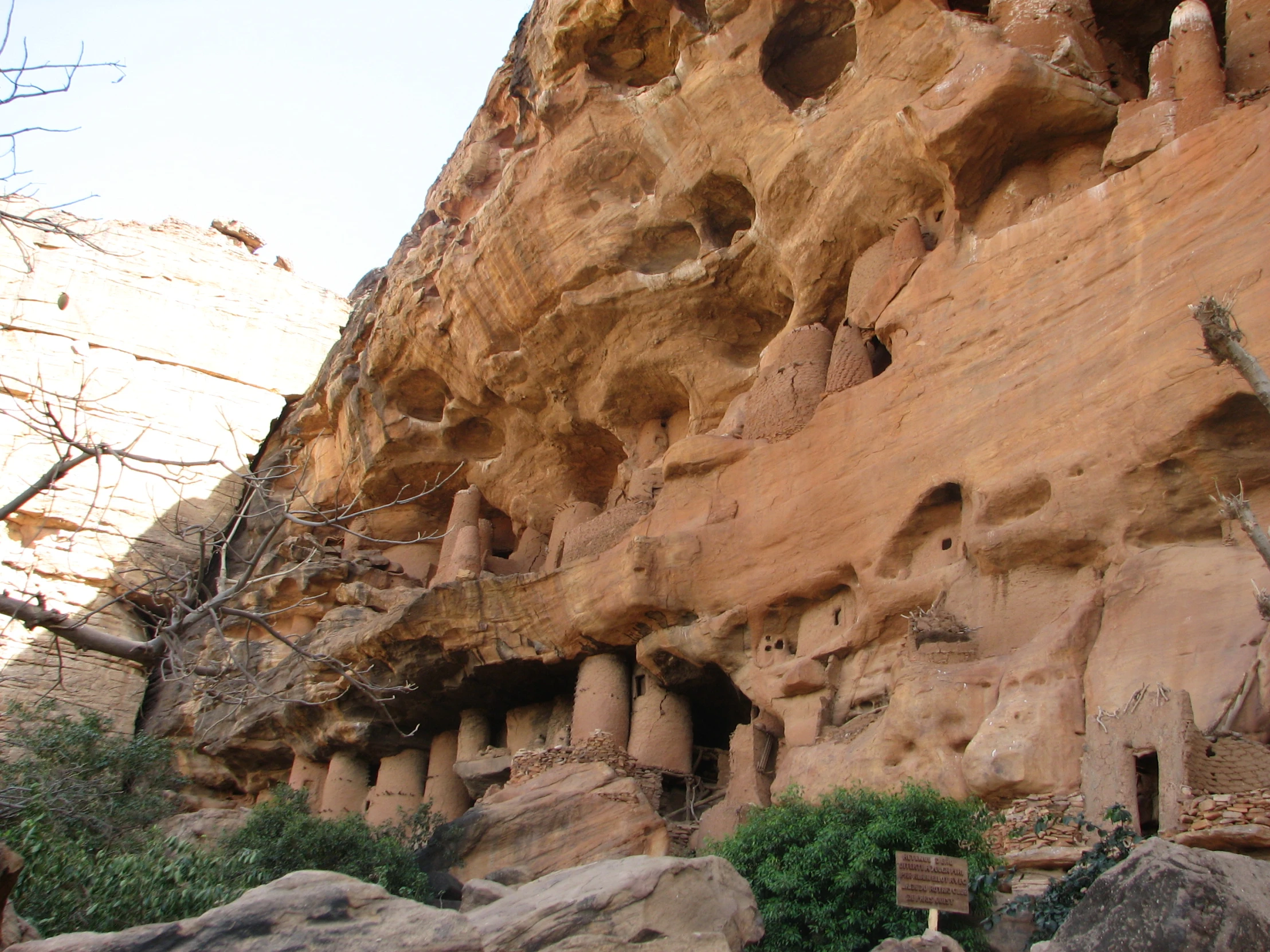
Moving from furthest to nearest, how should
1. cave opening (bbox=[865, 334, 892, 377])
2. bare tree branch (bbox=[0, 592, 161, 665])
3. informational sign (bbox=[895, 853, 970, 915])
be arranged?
cave opening (bbox=[865, 334, 892, 377]) < informational sign (bbox=[895, 853, 970, 915]) < bare tree branch (bbox=[0, 592, 161, 665])

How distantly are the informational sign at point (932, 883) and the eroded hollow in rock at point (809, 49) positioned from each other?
12389 millimetres

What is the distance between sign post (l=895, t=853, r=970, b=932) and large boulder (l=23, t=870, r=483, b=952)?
10.5 feet

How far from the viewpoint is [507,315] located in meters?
21.7

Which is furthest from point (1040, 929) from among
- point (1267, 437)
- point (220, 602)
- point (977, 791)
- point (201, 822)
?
point (201, 822)

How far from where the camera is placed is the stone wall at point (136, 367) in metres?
29.4

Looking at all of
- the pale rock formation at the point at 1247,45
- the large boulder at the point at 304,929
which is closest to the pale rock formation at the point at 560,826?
the large boulder at the point at 304,929

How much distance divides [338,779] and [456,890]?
24.3 feet

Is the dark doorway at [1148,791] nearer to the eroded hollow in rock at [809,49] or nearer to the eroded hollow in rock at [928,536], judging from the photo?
the eroded hollow in rock at [928,536]

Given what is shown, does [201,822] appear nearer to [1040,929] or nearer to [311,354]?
[1040,929]

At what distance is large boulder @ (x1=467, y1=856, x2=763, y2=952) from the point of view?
6449 millimetres

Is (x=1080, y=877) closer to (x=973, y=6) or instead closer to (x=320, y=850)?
(x=320, y=850)

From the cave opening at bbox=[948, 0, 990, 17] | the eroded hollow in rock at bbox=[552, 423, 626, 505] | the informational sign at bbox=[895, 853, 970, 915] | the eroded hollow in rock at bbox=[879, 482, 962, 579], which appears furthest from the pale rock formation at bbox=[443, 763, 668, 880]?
the cave opening at bbox=[948, 0, 990, 17]

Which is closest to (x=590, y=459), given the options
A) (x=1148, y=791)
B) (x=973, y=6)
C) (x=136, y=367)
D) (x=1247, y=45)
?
(x=973, y=6)

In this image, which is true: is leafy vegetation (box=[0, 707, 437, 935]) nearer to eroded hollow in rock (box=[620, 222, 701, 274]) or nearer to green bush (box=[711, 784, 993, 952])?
green bush (box=[711, 784, 993, 952])
